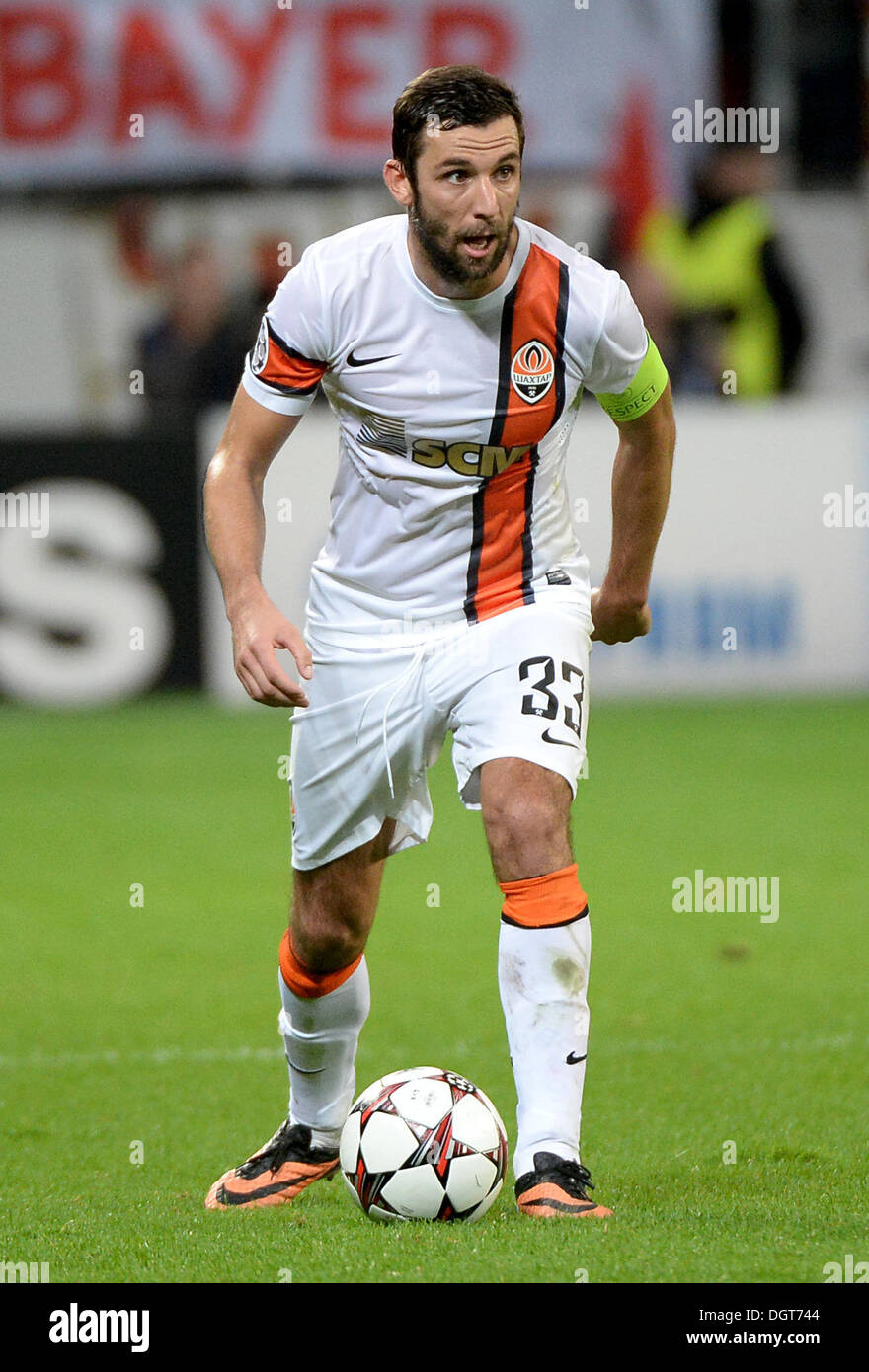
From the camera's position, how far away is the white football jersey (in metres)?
4.30

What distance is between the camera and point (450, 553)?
4418 mm

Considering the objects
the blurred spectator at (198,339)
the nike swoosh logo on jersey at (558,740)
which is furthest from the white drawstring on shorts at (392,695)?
the blurred spectator at (198,339)

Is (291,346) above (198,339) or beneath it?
above

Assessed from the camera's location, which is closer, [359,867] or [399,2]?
[359,867]

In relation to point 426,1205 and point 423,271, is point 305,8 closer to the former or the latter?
point 423,271

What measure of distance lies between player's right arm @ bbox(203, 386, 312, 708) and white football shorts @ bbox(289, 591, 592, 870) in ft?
1.00

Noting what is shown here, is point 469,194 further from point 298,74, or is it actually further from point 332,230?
point 332,230

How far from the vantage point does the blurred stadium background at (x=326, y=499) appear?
675 cm

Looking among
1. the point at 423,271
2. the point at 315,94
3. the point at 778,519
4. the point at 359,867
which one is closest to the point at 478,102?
the point at 423,271

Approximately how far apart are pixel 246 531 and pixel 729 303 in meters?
9.43

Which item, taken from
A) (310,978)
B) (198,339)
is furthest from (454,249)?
(198,339)

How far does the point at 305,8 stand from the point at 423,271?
34.4 feet

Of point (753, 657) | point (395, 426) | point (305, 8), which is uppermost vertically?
A: point (305, 8)

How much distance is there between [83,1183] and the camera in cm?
461
